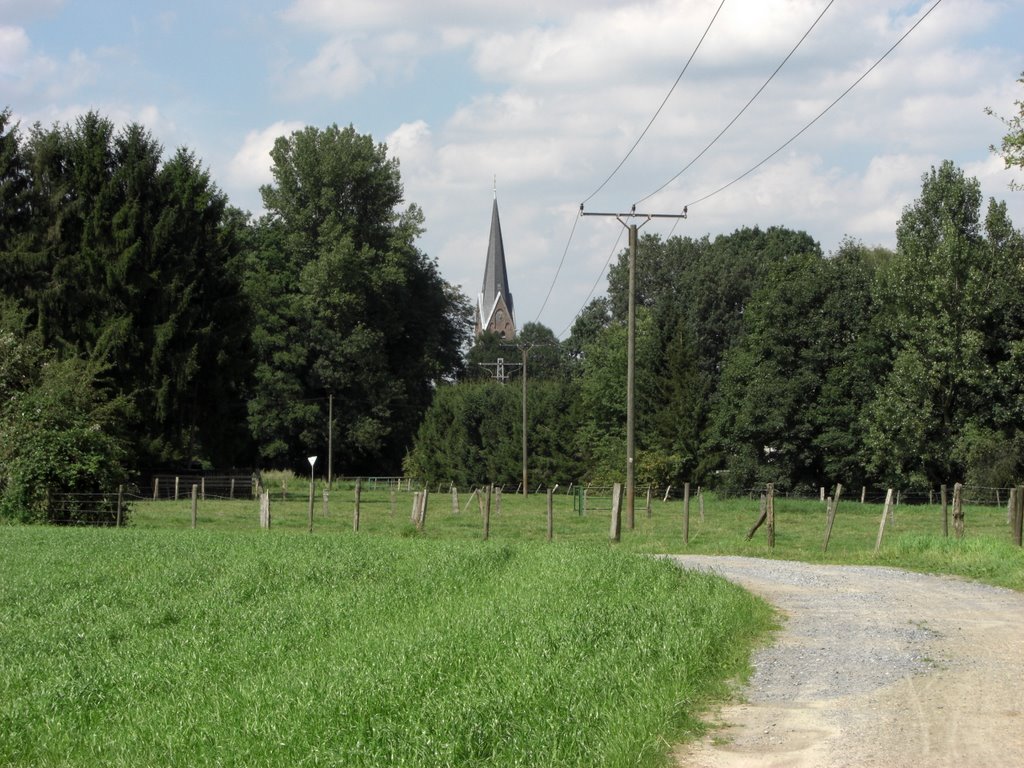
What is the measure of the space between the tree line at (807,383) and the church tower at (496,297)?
7448cm

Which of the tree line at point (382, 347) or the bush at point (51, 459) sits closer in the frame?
Result: the bush at point (51, 459)

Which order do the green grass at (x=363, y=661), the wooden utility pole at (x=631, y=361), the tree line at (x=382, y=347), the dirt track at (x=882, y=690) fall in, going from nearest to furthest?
1. the dirt track at (x=882, y=690)
2. the green grass at (x=363, y=661)
3. the wooden utility pole at (x=631, y=361)
4. the tree line at (x=382, y=347)

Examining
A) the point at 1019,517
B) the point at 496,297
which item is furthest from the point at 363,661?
the point at 496,297

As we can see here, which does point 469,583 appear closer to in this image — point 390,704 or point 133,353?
point 390,704

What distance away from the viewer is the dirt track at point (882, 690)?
7.57 m

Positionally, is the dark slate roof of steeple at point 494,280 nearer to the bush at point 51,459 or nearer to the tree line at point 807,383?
the tree line at point 807,383

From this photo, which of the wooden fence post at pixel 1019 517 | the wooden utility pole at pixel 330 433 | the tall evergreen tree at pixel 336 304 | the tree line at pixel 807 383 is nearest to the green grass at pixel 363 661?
the wooden fence post at pixel 1019 517

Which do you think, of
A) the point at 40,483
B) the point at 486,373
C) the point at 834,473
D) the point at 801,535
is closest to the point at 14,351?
the point at 40,483

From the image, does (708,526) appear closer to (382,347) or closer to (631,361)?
(631,361)

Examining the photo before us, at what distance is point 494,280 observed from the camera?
15325cm

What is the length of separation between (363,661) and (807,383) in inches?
1953

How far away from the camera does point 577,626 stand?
459 inches

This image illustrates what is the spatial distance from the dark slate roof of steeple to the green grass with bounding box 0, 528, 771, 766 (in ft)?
441

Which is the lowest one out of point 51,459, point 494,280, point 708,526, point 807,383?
point 708,526
